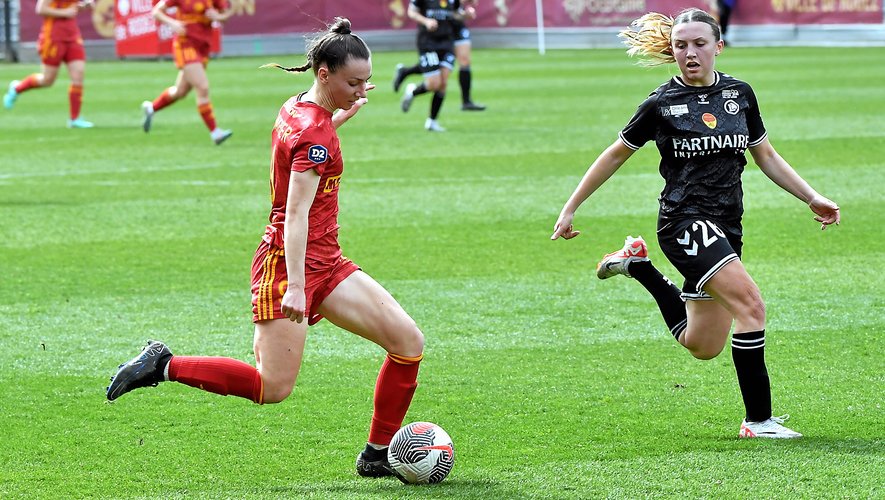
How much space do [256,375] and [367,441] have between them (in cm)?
66

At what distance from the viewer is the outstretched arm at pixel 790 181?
5.74 metres

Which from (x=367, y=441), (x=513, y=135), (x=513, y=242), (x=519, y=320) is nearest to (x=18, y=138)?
(x=513, y=135)

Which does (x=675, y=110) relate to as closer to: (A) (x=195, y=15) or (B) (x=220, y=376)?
(B) (x=220, y=376)

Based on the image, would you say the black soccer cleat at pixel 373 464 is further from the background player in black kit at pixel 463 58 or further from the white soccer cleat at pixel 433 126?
the background player in black kit at pixel 463 58

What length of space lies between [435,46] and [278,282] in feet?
45.6

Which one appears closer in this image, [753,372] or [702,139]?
[753,372]

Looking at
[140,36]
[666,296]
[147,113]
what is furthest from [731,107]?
[140,36]

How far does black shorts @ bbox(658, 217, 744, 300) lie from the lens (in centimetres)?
548

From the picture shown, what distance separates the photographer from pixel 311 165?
15.5 ft

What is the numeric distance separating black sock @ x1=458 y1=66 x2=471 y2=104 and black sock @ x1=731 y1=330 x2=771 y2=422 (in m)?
15.3

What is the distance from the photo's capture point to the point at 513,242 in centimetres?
1023

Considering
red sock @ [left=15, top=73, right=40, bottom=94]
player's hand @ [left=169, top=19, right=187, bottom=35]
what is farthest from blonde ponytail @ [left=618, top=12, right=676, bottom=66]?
red sock @ [left=15, top=73, right=40, bottom=94]

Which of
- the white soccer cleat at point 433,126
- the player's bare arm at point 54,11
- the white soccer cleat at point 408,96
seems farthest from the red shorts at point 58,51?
the white soccer cleat at point 433,126

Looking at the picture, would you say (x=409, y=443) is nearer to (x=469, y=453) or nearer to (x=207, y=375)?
(x=469, y=453)
